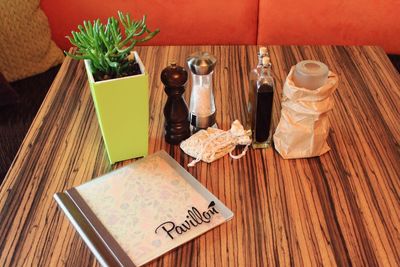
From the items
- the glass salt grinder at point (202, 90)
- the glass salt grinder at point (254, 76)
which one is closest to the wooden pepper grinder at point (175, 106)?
the glass salt grinder at point (202, 90)

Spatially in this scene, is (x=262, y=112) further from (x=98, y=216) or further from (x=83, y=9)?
(x=83, y=9)

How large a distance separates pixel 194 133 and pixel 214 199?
21cm

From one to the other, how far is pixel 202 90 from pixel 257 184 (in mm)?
→ 242

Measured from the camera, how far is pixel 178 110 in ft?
3.12

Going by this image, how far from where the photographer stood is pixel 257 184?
0.88m

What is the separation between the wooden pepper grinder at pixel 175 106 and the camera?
92cm

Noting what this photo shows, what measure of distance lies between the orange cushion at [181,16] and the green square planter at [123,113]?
878 millimetres

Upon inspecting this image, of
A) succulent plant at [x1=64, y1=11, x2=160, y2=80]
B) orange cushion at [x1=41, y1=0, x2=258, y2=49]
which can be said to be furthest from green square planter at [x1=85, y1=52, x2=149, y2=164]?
orange cushion at [x1=41, y1=0, x2=258, y2=49]

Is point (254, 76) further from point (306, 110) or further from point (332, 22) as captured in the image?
point (332, 22)

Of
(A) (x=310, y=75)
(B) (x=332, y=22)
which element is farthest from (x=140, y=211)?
(B) (x=332, y=22)

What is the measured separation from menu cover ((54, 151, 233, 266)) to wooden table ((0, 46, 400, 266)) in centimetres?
2

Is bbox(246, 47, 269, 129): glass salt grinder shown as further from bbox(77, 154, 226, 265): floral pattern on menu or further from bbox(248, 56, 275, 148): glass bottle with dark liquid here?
bbox(77, 154, 226, 265): floral pattern on menu

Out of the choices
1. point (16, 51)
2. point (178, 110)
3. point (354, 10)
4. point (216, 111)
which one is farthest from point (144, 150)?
point (354, 10)

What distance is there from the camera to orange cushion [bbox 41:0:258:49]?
5.56 ft
